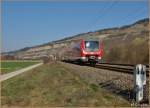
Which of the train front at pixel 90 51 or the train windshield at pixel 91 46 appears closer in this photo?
the train front at pixel 90 51

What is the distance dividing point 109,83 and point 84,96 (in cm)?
393

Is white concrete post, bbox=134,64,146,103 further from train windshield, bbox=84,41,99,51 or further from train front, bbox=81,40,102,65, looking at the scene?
train windshield, bbox=84,41,99,51

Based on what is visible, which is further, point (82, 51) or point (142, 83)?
point (82, 51)

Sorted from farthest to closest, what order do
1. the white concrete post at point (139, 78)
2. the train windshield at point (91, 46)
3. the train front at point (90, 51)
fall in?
the train windshield at point (91, 46), the train front at point (90, 51), the white concrete post at point (139, 78)

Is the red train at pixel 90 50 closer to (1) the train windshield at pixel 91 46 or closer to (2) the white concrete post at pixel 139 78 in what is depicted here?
(1) the train windshield at pixel 91 46

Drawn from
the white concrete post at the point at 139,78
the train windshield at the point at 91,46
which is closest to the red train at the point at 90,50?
the train windshield at the point at 91,46

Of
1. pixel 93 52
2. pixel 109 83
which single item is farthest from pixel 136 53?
pixel 109 83

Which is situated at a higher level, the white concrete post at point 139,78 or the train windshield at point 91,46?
the train windshield at point 91,46

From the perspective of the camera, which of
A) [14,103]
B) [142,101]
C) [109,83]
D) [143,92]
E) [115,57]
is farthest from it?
[115,57]

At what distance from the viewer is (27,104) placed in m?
11.6

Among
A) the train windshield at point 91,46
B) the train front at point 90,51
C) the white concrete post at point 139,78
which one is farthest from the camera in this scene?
the train windshield at point 91,46

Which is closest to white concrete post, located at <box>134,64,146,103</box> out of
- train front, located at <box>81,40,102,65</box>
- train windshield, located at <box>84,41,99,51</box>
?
train front, located at <box>81,40,102,65</box>

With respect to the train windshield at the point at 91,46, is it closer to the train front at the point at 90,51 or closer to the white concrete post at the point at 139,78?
the train front at the point at 90,51

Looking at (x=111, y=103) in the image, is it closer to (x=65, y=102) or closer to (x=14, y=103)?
(x=65, y=102)
